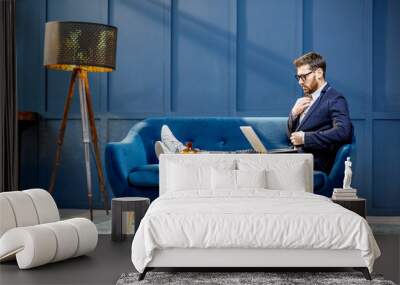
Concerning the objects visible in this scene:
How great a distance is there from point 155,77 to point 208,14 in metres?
0.81

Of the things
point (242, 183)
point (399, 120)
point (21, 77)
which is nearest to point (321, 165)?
point (242, 183)

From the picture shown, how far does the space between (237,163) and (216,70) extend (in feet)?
6.48

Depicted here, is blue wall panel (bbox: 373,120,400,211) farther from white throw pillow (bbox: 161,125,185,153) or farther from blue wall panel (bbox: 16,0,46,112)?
blue wall panel (bbox: 16,0,46,112)

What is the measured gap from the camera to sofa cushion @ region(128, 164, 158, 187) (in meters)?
5.06

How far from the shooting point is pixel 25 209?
3.83 meters

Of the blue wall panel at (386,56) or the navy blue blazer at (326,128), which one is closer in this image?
the navy blue blazer at (326,128)

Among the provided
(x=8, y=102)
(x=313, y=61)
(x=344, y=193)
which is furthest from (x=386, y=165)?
(x=8, y=102)

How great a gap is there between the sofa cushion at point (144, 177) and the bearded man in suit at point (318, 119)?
1.12 meters

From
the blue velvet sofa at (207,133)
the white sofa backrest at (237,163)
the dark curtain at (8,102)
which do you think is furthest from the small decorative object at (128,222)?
the dark curtain at (8,102)

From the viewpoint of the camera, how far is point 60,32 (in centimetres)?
539

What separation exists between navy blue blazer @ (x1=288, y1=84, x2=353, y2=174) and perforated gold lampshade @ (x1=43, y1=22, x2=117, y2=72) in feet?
5.89

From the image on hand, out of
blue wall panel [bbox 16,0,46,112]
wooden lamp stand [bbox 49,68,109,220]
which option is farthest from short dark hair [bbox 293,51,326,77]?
blue wall panel [bbox 16,0,46,112]

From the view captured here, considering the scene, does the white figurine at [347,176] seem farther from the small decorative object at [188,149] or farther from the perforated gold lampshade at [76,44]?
the perforated gold lampshade at [76,44]

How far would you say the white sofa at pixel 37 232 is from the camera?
11.4 ft
